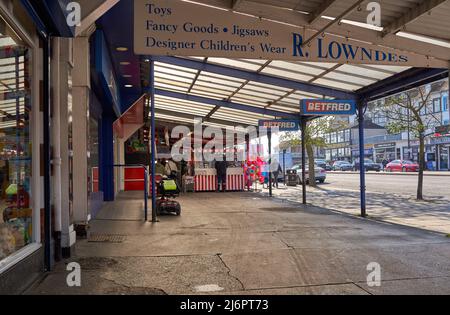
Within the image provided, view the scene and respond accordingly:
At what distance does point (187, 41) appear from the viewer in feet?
20.5

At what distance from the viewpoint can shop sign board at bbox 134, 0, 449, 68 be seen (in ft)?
20.2

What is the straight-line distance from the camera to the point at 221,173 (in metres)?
19.8

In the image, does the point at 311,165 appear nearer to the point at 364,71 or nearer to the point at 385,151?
the point at 364,71

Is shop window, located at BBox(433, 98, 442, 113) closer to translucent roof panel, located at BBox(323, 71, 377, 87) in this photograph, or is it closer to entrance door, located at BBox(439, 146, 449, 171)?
entrance door, located at BBox(439, 146, 449, 171)

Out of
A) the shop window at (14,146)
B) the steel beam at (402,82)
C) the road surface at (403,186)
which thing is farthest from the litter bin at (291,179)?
the shop window at (14,146)

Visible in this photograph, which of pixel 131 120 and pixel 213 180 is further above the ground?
pixel 131 120

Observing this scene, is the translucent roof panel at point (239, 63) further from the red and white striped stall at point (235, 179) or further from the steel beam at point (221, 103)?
the red and white striped stall at point (235, 179)

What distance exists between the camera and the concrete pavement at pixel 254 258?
15.2 ft

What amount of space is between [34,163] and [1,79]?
3.64 feet

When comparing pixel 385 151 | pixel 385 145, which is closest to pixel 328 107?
pixel 385 145

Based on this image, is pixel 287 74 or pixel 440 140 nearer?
pixel 287 74

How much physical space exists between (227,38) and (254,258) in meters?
3.25

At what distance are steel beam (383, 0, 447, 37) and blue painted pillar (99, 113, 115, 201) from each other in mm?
9393

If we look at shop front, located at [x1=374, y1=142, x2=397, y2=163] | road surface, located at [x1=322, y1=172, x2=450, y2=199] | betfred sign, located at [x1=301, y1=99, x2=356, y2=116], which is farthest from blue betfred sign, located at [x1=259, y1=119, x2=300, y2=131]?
shop front, located at [x1=374, y1=142, x2=397, y2=163]
